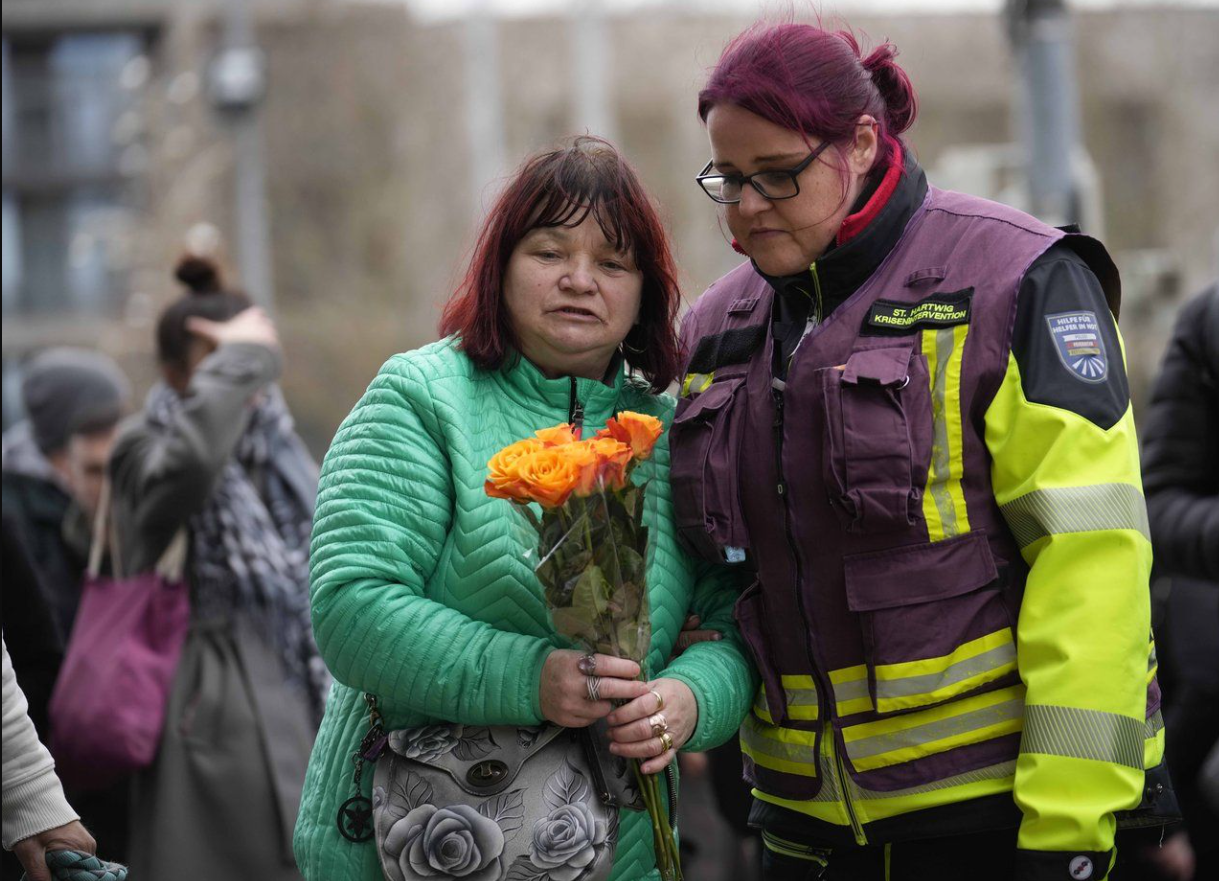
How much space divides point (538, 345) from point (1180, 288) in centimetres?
650

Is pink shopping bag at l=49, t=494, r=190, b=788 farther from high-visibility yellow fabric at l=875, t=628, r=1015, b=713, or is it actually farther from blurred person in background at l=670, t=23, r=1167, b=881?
high-visibility yellow fabric at l=875, t=628, r=1015, b=713

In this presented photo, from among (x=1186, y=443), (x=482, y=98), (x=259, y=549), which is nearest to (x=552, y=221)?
(x=1186, y=443)

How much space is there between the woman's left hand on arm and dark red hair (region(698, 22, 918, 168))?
3.43ft

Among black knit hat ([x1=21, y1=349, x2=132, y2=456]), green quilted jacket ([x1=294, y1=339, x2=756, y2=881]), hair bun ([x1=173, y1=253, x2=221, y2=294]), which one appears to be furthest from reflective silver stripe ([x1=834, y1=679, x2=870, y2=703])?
black knit hat ([x1=21, y1=349, x2=132, y2=456])

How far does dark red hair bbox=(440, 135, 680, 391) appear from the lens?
3104 millimetres

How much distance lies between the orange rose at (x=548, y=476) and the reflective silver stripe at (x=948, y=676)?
2.25ft

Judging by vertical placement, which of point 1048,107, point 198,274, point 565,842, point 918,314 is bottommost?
point 565,842

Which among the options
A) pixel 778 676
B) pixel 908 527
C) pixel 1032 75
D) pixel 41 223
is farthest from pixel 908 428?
pixel 41 223

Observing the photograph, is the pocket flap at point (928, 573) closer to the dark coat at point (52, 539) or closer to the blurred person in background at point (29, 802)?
the blurred person in background at point (29, 802)

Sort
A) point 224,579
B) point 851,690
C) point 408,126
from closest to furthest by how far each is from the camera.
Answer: point 851,690
point 224,579
point 408,126

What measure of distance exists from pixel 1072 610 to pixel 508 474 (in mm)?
984

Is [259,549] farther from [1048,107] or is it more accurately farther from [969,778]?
[1048,107]

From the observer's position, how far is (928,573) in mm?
2844

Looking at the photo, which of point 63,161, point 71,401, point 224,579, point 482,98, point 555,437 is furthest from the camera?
point 63,161
